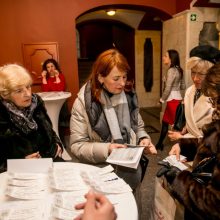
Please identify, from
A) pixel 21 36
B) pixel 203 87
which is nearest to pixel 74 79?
pixel 21 36

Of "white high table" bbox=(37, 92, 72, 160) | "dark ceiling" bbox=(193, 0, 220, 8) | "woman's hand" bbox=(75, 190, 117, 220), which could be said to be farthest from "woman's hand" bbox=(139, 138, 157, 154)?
"dark ceiling" bbox=(193, 0, 220, 8)

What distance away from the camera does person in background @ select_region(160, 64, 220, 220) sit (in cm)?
109

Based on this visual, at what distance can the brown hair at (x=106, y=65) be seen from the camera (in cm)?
179

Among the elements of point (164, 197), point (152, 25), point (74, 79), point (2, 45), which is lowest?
point (164, 197)

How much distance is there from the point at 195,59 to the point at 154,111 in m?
4.98

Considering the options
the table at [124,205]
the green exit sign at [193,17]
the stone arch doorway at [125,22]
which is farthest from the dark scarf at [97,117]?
the stone arch doorway at [125,22]

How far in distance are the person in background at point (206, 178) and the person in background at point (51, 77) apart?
11.8 feet

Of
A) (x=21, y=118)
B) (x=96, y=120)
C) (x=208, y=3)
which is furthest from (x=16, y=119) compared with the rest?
(x=208, y=3)

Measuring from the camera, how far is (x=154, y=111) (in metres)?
7.27

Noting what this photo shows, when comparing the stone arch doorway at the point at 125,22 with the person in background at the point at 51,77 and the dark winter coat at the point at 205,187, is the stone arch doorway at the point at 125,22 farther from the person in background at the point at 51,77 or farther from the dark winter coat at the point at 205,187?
the dark winter coat at the point at 205,187

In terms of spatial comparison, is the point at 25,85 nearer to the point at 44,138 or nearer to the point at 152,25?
the point at 44,138

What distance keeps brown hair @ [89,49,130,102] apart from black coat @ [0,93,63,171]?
560 millimetres

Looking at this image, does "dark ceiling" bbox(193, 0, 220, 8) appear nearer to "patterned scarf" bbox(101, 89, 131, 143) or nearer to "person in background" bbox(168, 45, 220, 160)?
"person in background" bbox(168, 45, 220, 160)

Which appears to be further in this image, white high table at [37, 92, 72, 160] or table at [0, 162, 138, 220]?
white high table at [37, 92, 72, 160]
